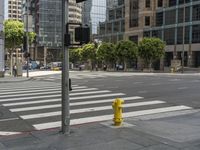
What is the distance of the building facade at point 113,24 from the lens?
377 feet

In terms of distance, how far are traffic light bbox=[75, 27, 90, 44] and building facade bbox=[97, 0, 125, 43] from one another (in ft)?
338

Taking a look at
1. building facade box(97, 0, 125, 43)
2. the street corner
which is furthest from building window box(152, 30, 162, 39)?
the street corner

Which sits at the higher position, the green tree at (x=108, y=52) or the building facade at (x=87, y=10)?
the building facade at (x=87, y=10)

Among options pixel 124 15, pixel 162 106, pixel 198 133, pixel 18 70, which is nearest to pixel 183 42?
pixel 124 15

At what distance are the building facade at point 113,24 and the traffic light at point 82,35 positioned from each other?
103 m

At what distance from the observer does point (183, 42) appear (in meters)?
81.1

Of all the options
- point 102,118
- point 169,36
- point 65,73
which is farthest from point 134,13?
point 65,73

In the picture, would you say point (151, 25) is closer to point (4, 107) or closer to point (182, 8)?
point (182, 8)

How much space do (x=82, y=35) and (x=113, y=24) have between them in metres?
112

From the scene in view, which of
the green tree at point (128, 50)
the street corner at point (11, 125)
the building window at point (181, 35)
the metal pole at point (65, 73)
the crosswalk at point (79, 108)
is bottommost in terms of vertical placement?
the street corner at point (11, 125)

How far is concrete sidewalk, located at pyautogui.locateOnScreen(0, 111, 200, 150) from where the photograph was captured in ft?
29.2

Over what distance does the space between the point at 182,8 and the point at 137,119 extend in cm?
7690

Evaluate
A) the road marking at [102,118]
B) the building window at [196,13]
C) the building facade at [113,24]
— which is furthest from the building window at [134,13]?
the road marking at [102,118]

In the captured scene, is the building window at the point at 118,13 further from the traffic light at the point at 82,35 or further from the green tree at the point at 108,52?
the traffic light at the point at 82,35
